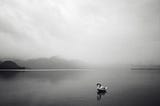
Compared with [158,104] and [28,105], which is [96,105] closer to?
[158,104]

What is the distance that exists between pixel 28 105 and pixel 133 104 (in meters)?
22.8

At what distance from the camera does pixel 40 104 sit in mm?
29953

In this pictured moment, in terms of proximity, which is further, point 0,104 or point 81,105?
point 0,104

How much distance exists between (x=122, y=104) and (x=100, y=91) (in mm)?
14534

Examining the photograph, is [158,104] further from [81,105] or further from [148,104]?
[81,105]

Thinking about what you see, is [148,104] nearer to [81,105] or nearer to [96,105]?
[96,105]

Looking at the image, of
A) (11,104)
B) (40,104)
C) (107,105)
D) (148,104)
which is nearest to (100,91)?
(107,105)

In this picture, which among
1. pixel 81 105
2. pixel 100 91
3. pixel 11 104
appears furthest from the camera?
pixel 100 91

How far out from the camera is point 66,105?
2864 cm

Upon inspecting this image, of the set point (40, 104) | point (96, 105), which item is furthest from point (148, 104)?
point (40, 104)

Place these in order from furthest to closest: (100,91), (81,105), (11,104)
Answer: (100,91) → (11,104) → (81,105)

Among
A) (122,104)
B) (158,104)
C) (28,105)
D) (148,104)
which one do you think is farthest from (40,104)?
(158,104)

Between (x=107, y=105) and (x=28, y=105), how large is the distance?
17314mm

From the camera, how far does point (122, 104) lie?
2881 centimetres
